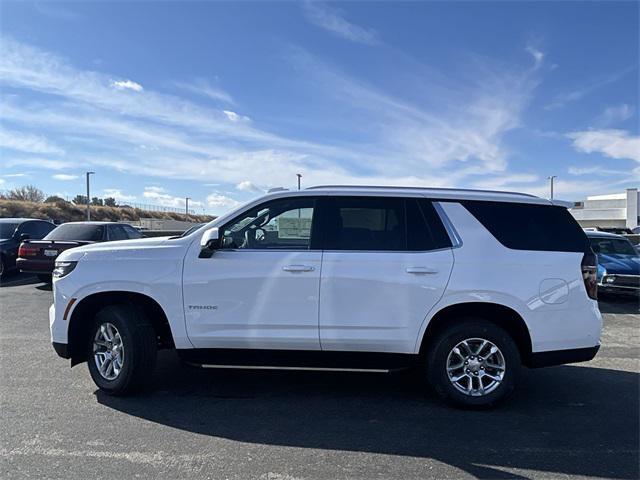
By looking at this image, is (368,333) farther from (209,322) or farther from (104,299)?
(104,299)

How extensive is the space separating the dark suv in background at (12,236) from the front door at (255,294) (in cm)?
992

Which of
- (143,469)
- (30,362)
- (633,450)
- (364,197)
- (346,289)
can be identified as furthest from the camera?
(30,362)

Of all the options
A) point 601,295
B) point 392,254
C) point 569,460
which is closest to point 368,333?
point 392,254

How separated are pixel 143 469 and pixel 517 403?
3419 millimetres

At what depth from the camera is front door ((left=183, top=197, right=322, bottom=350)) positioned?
14.5 ft

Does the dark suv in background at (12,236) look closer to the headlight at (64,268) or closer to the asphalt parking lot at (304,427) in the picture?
the asphalt parking lot at (304,427)

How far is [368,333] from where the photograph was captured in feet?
14.4

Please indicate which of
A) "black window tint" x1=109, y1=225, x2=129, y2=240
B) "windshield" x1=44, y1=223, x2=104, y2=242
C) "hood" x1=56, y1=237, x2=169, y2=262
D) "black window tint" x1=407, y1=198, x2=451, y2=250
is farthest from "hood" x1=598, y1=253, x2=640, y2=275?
"windshield" x1=44, y1=223, x2=104, y2=242

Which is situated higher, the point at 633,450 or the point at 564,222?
the point at 564,222

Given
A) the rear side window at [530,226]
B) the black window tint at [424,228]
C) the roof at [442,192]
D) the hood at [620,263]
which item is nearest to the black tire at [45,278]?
the roof at [442,192]

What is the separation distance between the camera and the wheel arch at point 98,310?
15.3ft

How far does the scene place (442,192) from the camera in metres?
4.81

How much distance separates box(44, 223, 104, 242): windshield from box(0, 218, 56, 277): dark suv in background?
1.13m

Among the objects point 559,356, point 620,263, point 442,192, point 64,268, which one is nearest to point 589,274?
point 559,356
